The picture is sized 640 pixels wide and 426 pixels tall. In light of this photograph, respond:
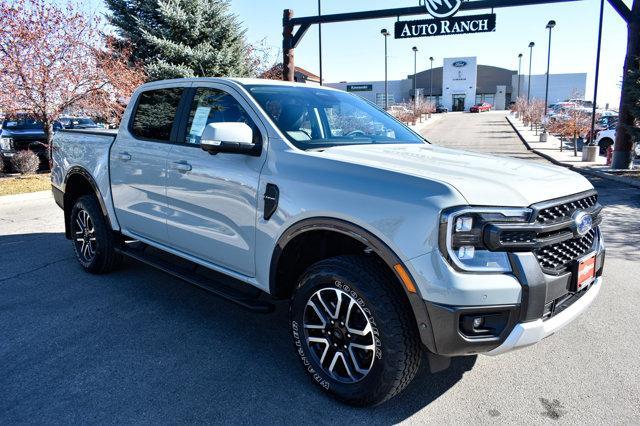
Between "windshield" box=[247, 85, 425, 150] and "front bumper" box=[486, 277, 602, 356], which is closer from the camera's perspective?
"front bumper" box=[486, 277, 602, 356]

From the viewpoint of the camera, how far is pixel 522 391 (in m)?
3.04

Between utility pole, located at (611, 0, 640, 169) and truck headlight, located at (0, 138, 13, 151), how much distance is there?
58.0 feet

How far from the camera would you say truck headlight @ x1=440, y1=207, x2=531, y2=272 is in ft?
7.73

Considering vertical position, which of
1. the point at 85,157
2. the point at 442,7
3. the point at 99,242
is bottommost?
the point at 99,242

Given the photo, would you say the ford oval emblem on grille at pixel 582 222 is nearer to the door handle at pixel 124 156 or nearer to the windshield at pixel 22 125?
the door handle at pixel 124 156

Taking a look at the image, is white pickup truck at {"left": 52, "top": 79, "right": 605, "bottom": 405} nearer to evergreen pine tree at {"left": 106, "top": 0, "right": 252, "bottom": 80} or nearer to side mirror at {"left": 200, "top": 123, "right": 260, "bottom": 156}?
side mirror at {"left": 200, "top": 123, "right": 260, "bottom": 156}

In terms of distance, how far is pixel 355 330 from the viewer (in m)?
2.81

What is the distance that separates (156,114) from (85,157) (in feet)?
4.05

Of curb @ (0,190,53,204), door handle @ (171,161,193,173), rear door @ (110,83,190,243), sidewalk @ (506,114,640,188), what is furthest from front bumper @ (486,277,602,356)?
sidewalk @ (506,114,640,188)

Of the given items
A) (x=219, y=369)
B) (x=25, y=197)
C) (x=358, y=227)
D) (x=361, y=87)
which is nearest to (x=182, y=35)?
(x=25, y=197)

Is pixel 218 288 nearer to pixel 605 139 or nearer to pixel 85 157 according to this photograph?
pixel 85 157

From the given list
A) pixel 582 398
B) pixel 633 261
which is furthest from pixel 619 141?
pixel 582 398

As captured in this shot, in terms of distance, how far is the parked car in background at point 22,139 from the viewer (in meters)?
14.6

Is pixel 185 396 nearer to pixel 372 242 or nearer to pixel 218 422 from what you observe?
pixel 218 422
